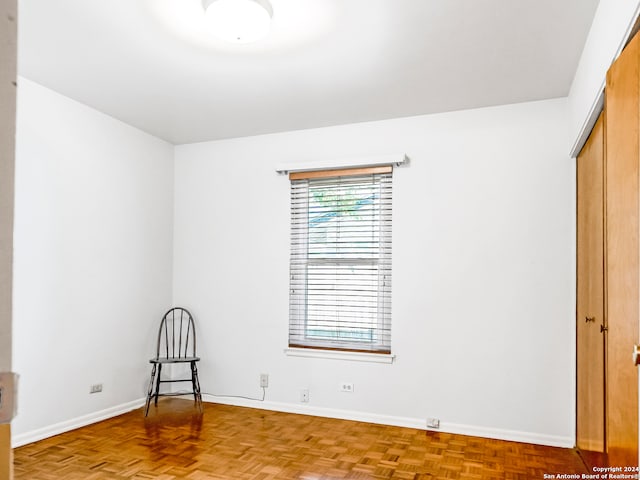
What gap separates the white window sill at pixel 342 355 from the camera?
4020 millimetres

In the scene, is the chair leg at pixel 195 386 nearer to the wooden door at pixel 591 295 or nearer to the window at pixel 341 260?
the window at pixel 341 260

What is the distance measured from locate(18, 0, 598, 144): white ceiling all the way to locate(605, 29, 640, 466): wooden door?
859 mm

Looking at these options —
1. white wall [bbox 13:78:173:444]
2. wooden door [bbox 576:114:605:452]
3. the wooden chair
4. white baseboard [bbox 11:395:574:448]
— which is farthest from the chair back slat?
wooden door [bbox 576:114:605:452]

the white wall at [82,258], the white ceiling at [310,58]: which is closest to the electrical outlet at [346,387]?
the white wall at [82,258]

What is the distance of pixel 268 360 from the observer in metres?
4.45

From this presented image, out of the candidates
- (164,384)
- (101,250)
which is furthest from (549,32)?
(164,384)

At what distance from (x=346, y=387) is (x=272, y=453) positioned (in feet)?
3.30

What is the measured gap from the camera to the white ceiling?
252 centimetres

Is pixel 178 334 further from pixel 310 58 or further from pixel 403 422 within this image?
pixel 310 58

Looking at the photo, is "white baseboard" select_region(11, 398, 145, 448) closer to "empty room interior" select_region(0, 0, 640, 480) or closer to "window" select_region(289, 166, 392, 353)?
"empty room interior" select_region(0, 0, 640, 480)

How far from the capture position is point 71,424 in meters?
3.76

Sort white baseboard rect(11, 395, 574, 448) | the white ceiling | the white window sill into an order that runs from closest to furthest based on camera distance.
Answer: the white ceiling, white baseboard rect(11, 395, 574, 448), the white window sill

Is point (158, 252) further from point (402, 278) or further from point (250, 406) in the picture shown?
point (402, 278)

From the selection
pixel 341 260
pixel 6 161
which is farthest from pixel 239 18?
pixel 341 260
